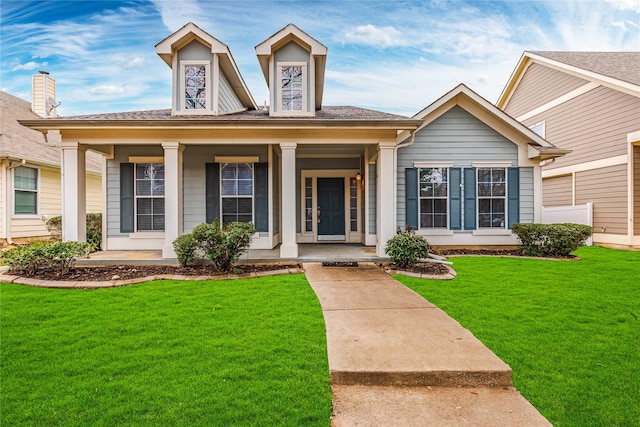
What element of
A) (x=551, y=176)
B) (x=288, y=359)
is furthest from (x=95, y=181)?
(x=551, y=176)

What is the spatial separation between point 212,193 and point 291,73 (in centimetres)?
383

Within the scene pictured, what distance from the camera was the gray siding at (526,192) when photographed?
9656 millimetres

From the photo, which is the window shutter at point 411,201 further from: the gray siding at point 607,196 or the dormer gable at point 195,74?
the gray siding at point 607,196

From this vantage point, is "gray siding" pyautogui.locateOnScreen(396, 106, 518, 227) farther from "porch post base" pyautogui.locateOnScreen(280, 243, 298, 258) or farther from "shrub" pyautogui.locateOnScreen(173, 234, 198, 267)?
"shrub" pyautogui.locateOnScreen(173, 234, 198, 267)

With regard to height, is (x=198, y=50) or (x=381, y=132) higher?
(x=198, y=50)

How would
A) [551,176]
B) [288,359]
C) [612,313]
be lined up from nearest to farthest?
[288,359] < [612,313] < [551,176]

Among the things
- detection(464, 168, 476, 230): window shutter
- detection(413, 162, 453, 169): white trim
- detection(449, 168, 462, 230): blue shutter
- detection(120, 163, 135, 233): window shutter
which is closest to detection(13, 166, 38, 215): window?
detection(120, 163, 135, 233): window shutter

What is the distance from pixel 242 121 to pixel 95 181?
11.2 metres

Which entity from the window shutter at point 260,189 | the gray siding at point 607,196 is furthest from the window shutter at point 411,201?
the gray siding at point 607,196

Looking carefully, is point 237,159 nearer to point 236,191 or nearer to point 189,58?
point 236,191

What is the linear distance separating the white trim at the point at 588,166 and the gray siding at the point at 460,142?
3.81 meters

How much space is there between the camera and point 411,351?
127 inches

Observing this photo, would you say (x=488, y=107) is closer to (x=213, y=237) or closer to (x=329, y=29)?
(x=329, y=29)

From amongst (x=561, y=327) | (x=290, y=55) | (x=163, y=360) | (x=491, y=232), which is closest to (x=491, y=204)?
(x=491, y=232)
